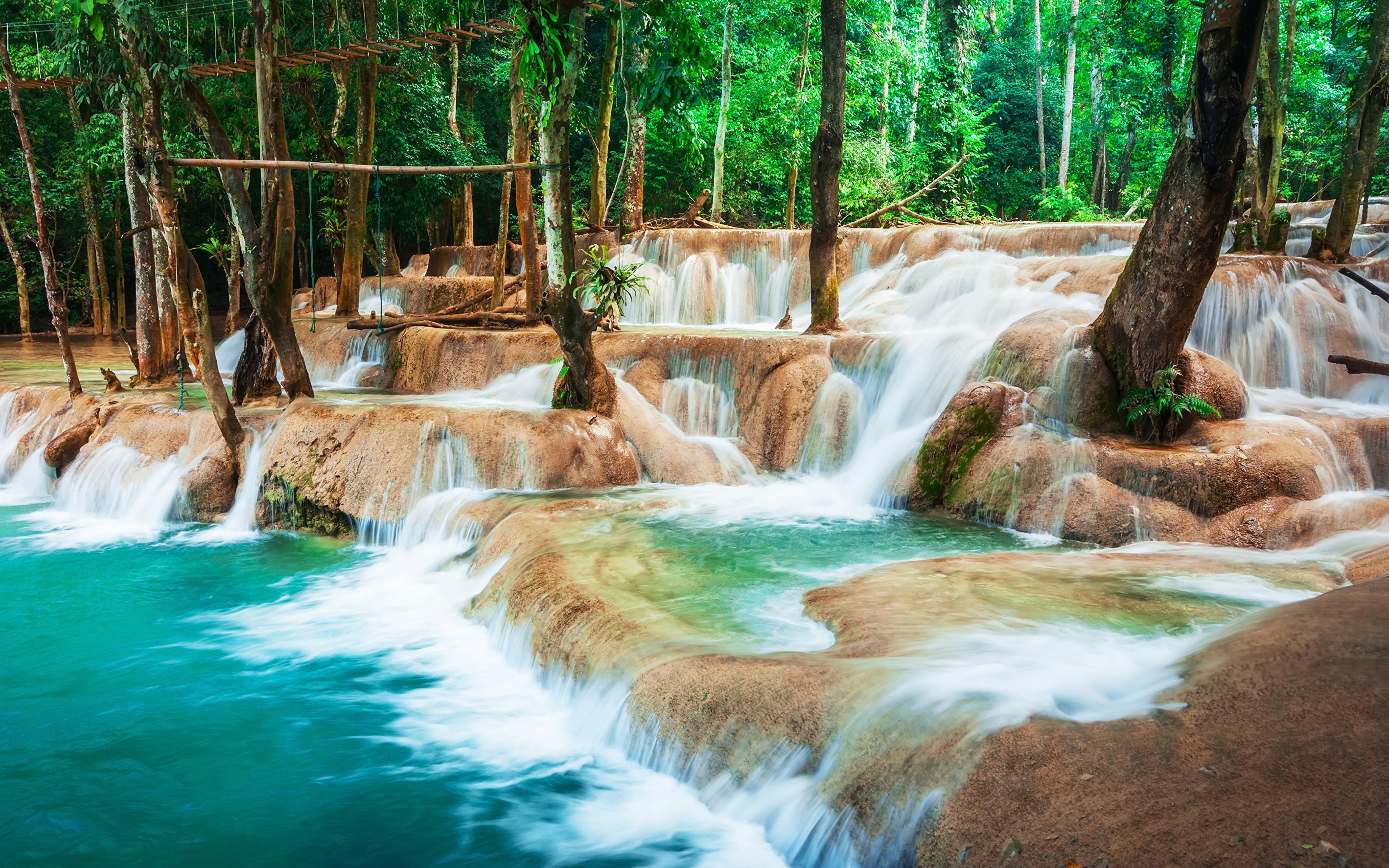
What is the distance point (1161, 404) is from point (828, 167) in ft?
17.3

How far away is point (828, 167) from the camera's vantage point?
39.8 feet

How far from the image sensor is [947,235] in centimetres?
1573

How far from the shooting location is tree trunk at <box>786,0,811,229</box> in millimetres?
21656

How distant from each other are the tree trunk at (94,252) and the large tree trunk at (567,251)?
14.3 meters

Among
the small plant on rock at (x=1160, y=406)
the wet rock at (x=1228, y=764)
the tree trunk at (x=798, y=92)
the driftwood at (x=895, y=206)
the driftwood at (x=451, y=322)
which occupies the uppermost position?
the tree trunk at (x=798, y=92)

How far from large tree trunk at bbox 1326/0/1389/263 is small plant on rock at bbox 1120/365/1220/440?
16.7 ft

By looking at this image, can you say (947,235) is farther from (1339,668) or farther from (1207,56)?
(1339,668)

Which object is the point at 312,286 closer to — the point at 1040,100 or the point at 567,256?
the point at 567,256

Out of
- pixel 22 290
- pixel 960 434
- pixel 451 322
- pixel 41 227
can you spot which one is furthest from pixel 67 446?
pixel 22 290

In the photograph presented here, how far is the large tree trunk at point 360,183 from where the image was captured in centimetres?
1561

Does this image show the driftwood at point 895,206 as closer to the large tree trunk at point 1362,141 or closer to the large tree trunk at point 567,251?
the large tree trunk at point 1362,141

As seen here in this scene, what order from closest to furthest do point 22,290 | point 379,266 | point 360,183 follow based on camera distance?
point 379,266 → point 360,183 → point 22,290

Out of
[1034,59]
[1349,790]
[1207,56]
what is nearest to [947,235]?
[1207,56]

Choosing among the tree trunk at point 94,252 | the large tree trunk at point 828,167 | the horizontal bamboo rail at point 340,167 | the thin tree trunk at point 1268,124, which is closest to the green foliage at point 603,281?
the horizontal bamboo rail at point 340,167
